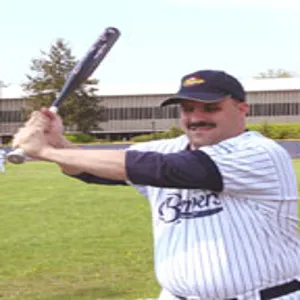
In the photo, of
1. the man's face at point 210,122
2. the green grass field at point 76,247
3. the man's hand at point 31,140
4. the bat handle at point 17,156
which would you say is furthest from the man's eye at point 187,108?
the green grass field at point 76,247

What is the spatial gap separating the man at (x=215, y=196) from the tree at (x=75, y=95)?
3061 inches

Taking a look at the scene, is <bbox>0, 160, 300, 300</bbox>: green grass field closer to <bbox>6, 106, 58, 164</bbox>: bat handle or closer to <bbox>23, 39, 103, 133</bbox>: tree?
<bbox>6, 106, 58, 164</bbox>: bat handle

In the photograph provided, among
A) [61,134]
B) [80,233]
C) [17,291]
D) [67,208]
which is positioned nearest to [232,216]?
[61,134]

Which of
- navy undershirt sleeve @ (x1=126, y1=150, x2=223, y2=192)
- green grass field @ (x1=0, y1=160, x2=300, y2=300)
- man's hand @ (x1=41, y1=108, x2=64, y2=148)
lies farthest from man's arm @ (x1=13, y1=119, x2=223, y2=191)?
green grass field @ (x1=0, y1=160, x2=300, y2=300)

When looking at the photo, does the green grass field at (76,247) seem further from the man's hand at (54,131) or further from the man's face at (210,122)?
the man's face at (210,122)

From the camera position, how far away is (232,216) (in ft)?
12.3

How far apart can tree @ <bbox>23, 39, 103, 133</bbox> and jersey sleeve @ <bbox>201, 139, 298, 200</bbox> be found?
77844mm

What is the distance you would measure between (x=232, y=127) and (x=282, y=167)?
0.94 feet

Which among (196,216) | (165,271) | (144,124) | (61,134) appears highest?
(61,134)

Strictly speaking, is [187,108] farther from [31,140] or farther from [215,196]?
[31,140]

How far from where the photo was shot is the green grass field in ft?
30.4

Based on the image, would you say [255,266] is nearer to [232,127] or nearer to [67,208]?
[232,127]

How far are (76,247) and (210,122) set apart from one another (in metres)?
9.22

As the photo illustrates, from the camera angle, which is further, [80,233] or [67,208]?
[67,208]
